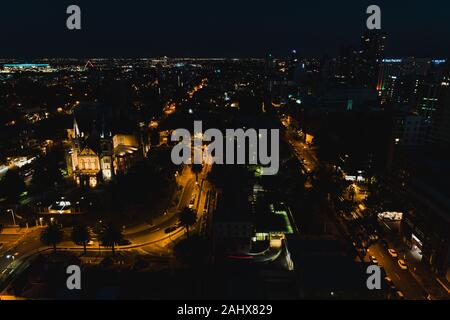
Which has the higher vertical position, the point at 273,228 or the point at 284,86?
the point at 284,86

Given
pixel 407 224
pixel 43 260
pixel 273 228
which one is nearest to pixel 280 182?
pixel 273 228

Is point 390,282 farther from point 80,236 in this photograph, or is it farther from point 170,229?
point 80,236

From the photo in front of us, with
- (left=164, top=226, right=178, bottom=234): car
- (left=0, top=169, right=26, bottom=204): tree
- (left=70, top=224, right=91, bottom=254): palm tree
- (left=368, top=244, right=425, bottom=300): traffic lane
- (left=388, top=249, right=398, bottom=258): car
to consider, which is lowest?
(left=368, top=244, right=425, bottom=300): traffic lane

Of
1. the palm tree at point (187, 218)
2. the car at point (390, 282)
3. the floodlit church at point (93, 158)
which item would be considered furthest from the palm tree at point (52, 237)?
the car at point (390, 282)

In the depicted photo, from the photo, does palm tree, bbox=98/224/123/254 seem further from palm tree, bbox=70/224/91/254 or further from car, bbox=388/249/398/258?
car, bbox=388/249/398/258

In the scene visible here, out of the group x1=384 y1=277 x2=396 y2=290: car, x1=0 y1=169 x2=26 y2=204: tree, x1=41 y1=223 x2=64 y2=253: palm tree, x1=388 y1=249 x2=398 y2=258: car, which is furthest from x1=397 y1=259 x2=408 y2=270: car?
x1=0 y1=169 x2=26 y2=204: tree

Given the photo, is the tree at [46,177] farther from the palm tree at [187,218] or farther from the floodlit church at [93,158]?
the palm tree at [187,218]
